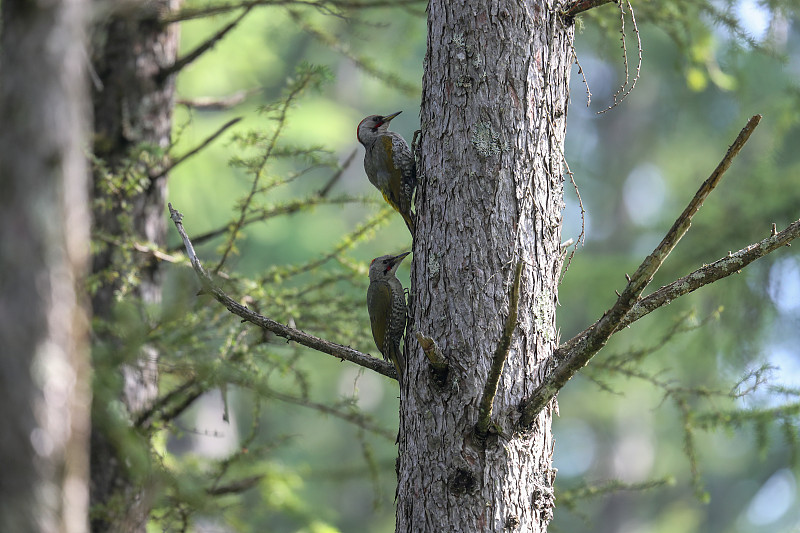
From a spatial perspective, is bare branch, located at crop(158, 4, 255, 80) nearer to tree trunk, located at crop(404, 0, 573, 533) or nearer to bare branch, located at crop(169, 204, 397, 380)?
tree trunk, located at crop(404, 0, 573, 533)

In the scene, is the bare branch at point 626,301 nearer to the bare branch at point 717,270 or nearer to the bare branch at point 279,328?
the bare branch at point 717,270

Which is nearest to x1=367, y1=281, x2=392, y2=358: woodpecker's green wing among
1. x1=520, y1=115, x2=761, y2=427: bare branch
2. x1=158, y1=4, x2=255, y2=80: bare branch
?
x1=520, y1=115, x2=761, y2=427: bare branch

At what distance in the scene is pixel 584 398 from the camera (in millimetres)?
20078

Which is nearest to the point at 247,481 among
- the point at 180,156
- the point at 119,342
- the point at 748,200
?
the point at 119,342

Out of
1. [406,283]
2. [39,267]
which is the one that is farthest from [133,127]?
[406,283]

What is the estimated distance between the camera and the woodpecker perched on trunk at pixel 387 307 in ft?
13.0

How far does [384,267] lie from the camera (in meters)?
4.45

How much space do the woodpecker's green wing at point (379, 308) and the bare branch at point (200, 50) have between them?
1.70 meters

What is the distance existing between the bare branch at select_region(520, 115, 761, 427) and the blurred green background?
1219 millimetres

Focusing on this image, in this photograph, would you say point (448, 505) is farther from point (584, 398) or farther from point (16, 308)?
point (584, 398)

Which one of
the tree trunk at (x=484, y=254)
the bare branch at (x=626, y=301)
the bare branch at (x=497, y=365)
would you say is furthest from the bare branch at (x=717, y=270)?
the bare branch at (x=497, y=365)

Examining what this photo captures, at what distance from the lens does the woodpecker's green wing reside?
13.3ft

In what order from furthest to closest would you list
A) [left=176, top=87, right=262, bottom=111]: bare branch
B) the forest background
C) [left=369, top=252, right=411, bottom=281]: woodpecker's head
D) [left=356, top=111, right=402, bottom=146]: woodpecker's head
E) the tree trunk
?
[left=176, top=87, right=262, bottom=111]: bare branch < [left=356, top=111, right=402, bottom=146]: woodpecker's head < [left=369, top=252, right=411, bottom=281]: woodpecker's head < the forest background < the tree trunk

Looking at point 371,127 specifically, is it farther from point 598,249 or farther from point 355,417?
point 598,249
